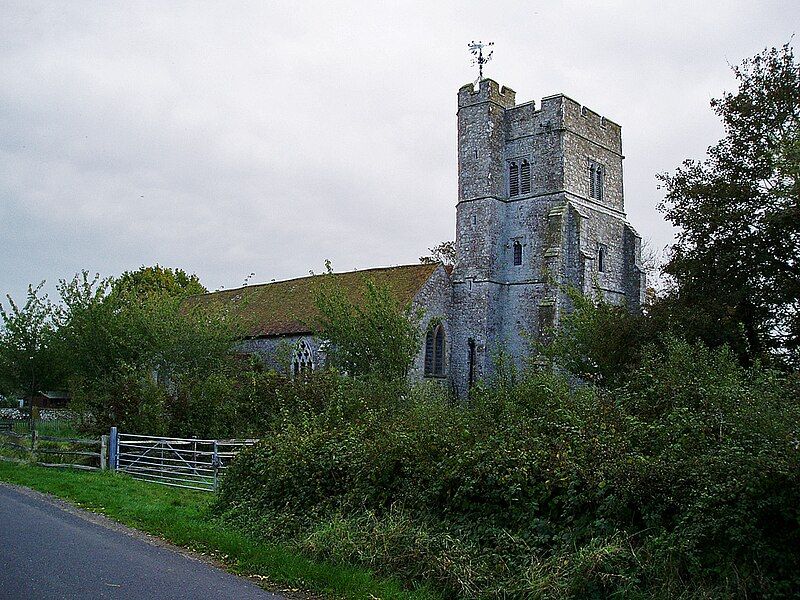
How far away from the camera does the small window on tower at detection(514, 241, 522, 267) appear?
36.8 m

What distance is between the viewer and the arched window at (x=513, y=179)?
3788cm

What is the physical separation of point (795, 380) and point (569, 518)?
5.98 metres

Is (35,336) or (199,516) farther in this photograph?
(35,336)

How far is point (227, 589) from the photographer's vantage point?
854cm

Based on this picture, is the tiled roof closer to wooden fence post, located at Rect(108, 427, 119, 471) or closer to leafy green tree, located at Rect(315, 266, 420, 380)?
leafy green tree, located at Rect(315, 266, 420, 380)

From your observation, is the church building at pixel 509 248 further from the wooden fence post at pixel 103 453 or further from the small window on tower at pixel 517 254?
the wooden fence post at pixel 103 453

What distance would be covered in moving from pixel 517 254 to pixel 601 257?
170 inches

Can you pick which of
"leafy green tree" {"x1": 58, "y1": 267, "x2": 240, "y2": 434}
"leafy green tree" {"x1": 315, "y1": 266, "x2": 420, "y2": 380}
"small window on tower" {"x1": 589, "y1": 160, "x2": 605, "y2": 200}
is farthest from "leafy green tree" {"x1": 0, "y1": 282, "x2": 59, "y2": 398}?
"small window on tower" {"x1": 589, "y1": 160, "x2": 605, "y2": 200}

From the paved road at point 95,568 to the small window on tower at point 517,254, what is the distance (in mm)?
27091

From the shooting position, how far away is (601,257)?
37500mm

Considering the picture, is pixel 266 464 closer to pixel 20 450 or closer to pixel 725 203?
pixel 20 450

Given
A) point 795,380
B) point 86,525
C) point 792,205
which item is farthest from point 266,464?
point 792,205

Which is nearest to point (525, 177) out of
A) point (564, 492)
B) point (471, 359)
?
point (471, 359)

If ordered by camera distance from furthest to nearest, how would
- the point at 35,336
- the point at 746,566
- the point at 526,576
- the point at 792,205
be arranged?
the point at 35,336 → the point at 792,205 → the point at 526,576 → the point at 746,566
